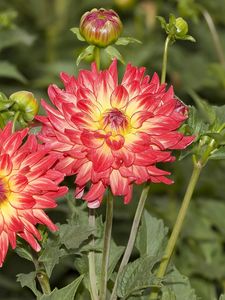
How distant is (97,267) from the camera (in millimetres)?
1357

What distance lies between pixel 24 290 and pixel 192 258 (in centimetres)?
46

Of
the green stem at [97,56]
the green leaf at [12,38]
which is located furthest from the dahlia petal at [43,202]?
the green leaf at [12,38]

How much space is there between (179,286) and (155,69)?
4.98 feet

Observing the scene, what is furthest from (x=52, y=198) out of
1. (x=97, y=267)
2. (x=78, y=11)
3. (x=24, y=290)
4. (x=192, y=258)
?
(x=78, y=11)

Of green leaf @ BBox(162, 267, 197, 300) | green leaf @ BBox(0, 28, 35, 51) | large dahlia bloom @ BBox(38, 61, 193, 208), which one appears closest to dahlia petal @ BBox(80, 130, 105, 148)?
large dahlia bloom @ BBox(38, 61, 193, 208)

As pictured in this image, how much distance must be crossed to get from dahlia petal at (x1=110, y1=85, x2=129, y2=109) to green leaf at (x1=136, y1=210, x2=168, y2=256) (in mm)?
273

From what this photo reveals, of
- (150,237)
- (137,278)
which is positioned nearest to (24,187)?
(137,278)

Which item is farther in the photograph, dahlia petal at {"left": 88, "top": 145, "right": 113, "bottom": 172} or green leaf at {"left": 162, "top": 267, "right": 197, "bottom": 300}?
green leaf at {"left": 162, "top": 267, "right": 197, "bottom": 300}

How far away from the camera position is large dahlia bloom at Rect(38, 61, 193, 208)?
114 centimetres

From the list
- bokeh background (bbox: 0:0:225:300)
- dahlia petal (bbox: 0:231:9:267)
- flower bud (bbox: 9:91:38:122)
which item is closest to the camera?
dahlia petal (bbox: 0:231:9:267)

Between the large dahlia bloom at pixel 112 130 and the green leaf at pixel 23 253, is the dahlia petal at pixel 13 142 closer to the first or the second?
Result: the large dahlia bloom at pixel 112 130

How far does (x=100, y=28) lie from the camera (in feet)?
4.19

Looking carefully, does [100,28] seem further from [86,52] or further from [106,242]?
[106,242]

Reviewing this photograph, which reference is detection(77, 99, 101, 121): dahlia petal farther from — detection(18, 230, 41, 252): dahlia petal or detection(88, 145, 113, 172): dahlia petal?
detection(18, 230, 41, 252): dahlia petal
